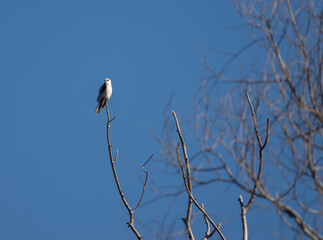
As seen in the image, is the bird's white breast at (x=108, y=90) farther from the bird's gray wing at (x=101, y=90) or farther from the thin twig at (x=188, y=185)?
the thin twig at (x=188, y=185)

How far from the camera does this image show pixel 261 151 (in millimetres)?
3348

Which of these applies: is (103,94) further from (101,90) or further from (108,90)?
(101,90)

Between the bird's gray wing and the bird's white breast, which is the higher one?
the bird's gray wing

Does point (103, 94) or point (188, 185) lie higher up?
point (103, 94)

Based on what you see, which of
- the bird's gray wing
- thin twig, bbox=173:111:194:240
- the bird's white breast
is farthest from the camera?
the bird's gray wing

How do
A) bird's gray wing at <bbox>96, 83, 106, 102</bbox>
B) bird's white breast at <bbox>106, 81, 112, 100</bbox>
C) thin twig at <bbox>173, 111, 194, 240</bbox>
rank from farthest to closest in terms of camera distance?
bird's gray wing at <bbox>96, 83, 106, 102</bbox>, bird's white breast at <bbox>106, 81, 112, 100</bbox>, thin twig at <bbox>173, 111, 194, 240</bbox>

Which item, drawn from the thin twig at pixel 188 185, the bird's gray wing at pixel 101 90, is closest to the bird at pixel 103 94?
the bird's gray wing at pixel 101 90

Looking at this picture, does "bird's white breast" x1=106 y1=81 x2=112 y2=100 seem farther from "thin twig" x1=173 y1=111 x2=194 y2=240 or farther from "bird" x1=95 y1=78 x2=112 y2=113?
"thin twig" x1=173 y1=111 x2=194 y2=240

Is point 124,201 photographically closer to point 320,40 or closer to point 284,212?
point 284,212

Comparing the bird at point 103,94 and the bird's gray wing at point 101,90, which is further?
the bird's gray wing at point 101,90

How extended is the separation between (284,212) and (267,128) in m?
0.75

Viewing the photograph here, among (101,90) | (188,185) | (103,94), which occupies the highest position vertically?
(101,90)

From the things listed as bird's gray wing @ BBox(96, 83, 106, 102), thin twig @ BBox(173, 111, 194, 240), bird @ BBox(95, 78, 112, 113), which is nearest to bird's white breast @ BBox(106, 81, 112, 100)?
bird @ BBox(95, 78, 112, 113)

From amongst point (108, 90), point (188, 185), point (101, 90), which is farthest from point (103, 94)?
point (188, 185)
